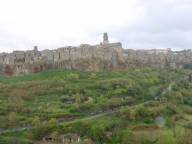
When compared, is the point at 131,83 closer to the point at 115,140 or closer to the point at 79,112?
the point at 79,112

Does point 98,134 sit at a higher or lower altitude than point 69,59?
lower

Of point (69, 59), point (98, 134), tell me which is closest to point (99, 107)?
point (98, 134)

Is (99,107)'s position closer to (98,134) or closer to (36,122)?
(36,122)

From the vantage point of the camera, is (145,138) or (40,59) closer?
(145,138)

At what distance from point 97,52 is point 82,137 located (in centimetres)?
5070

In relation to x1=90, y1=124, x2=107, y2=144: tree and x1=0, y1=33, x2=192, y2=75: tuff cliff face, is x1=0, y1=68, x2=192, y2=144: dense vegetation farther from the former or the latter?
x1=0, y1=33, x2=192, y2=75: tuff cliff face

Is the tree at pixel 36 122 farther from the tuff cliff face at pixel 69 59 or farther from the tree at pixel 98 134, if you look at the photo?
the tuff cliff face at pixel 69 59

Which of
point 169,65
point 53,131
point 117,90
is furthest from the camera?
point 169,65

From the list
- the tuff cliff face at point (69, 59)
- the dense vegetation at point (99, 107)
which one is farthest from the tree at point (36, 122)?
the tuff cliff face at point (69, 59)

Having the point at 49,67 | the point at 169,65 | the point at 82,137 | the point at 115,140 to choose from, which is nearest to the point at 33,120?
the point at 82,137

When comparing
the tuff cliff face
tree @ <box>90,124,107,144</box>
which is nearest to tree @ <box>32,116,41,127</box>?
tree @ <box>90,124,107,144</box>

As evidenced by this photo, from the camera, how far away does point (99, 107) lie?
72.2 meters

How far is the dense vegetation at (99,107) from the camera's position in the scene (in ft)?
189

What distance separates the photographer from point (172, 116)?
6762 centimetres
